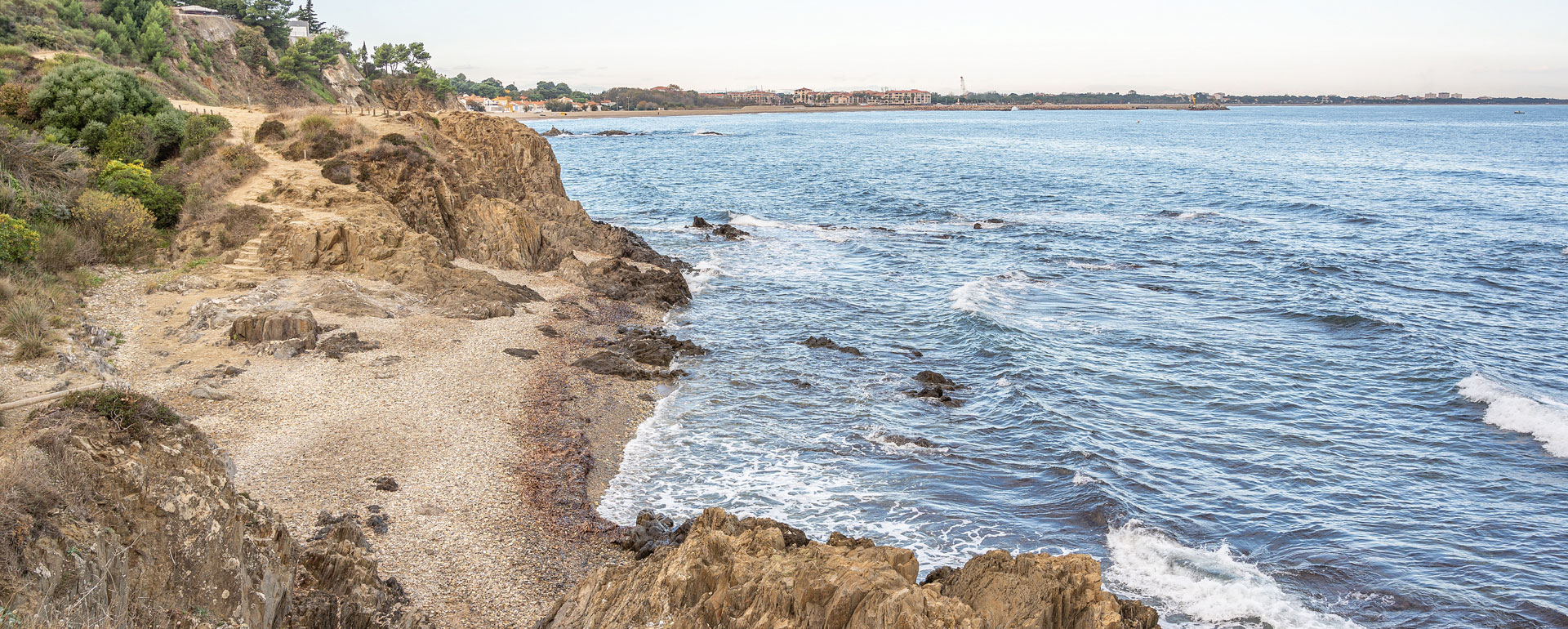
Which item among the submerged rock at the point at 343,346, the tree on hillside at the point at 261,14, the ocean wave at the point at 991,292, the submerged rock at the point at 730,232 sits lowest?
the ocean wave at the point at 991,292

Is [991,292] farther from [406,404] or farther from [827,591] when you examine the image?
[827,591]

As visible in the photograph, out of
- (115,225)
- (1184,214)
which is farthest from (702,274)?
(1184,214)

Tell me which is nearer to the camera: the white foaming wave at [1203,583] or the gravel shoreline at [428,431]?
the gravel shoreline at [428,431]

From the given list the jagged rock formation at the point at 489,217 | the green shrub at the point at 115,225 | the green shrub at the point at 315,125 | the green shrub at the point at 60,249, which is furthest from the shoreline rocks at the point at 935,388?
the green shrub at the point at 315,125

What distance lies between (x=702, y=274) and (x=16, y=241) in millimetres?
23595

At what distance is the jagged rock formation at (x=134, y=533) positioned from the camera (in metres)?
7.99

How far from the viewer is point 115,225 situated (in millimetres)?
25641

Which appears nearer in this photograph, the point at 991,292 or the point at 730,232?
the point at 991,292

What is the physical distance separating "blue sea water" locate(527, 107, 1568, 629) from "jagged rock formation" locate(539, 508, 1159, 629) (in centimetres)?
450

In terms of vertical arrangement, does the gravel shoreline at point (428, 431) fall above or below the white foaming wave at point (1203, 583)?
above

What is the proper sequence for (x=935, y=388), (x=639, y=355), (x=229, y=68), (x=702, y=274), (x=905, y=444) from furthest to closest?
1. (x=229, y=68)
2. (x=702, y=274)
3. (x=639, y=355)
4. (x=935, y=388)
5. (x=905, y=444)

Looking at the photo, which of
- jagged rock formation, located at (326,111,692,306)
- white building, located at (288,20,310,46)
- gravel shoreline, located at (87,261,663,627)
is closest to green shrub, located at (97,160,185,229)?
gravel shoreline, located at (87,261,663,627)

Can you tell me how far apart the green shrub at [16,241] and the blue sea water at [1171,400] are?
1574 cm

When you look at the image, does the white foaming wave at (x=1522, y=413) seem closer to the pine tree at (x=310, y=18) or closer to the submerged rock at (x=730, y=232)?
the submerged rock at (x=730, y=232)
